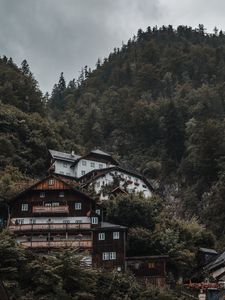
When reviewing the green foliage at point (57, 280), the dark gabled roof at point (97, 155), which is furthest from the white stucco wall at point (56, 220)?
the dark gabled roof at point (97, 155)

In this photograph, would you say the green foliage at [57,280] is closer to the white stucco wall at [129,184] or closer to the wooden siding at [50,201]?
the wooden siding at [50,201]

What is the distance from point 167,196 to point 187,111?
26364 mm

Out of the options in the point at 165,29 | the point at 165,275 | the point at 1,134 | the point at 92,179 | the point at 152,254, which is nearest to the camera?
the point at 165,275

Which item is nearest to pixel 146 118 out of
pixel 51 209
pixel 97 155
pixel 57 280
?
pixel 97 155

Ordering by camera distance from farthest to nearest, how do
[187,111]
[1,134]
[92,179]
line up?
[187,111]
[1,134]
[92,179]

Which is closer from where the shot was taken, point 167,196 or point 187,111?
point 167,196

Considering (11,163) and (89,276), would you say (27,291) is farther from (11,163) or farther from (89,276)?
(11,163)

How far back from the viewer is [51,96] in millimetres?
161000

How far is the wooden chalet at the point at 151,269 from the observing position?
1802 inches

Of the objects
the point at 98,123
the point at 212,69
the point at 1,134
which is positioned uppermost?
the point at 212,69

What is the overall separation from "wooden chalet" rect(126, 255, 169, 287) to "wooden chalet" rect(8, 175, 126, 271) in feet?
4.86

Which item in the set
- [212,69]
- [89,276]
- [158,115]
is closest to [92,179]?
[89,276]

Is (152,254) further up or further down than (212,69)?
further down

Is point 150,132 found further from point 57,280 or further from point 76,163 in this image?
point 57,280
